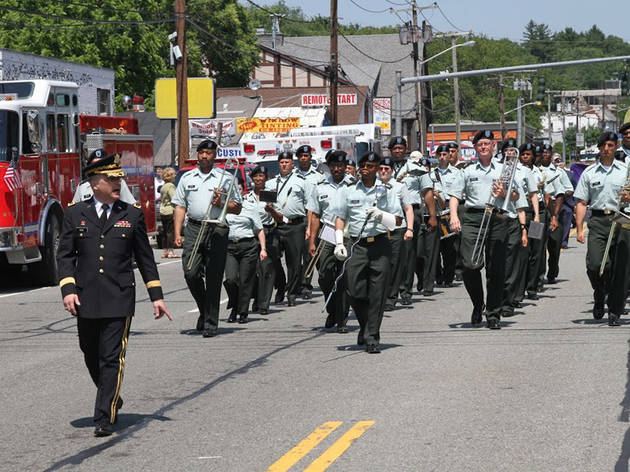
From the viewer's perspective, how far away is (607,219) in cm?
1330

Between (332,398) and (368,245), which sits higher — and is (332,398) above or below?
below

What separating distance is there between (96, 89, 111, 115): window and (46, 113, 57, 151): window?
6.37 metres

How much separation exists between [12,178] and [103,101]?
8839 millimetres

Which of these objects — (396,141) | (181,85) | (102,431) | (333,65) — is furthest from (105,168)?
(333,65)

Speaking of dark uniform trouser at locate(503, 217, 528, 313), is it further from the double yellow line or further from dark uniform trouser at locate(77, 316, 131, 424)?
dark uniform trouser at locate(77, 316, 131, 424)

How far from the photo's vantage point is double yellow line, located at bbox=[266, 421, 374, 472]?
7074mm

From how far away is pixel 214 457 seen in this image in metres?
7.37

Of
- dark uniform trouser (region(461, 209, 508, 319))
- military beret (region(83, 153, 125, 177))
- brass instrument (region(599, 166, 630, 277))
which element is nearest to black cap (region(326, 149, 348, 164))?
dark uniform trouser (region(461, 209, 508, 319))

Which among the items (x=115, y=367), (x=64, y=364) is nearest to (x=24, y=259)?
(x=64, y=364)

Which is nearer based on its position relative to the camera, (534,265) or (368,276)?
(368,276)

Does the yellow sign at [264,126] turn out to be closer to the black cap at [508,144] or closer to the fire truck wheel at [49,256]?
the fire truck wheel at [49,256]

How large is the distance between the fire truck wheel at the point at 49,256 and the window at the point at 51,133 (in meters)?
1.15

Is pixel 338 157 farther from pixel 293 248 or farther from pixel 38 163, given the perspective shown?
pixel 38 163

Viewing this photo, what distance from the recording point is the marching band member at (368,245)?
11.7 meters
